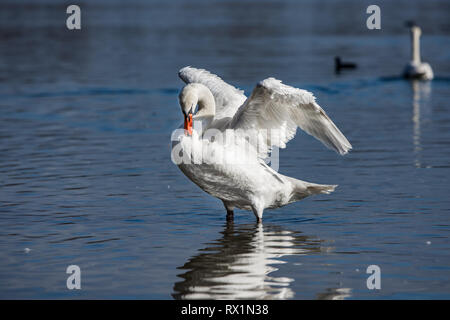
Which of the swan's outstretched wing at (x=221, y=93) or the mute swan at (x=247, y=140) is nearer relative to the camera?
the mute swan at (x=247, y=140)

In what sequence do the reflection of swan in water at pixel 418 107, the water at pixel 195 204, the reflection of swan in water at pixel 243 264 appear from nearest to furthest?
the reflection of swan in water at pixel 243 264 < the water at pixel 195 204 < the reflection of swan in water at pixel 418 107

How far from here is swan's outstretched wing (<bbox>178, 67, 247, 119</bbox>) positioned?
1166cm

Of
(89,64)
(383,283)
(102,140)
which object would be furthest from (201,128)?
(89,64)

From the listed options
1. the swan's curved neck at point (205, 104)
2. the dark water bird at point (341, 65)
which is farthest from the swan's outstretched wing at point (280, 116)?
the dark water bird at point (341, 65)

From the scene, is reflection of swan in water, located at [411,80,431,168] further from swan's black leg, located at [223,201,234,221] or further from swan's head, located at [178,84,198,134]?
swan's head, located at [178,84,198,134]

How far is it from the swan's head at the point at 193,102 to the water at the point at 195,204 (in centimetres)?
139

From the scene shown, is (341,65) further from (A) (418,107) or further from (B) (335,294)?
(B) (335,294)

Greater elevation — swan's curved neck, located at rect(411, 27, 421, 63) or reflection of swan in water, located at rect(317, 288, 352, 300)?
swan's curved neck, located at rect(411, 27, 421, 63)

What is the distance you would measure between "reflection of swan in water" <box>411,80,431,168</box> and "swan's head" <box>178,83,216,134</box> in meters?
4.85

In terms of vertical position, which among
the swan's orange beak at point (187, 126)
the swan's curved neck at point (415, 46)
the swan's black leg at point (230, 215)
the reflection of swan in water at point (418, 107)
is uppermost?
the swan's curved neck at point (415, 46)

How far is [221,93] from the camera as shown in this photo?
1195 cm

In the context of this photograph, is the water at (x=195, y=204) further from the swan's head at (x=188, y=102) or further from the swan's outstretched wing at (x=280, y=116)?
the swan's head at (x=188, y=102)

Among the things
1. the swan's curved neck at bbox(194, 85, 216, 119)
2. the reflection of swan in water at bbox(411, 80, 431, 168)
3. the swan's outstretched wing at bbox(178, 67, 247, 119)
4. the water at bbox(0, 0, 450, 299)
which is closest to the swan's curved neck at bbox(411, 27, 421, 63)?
the water at bbox(0, 0, 450, 299)

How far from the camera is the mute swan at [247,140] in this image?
965 cm
